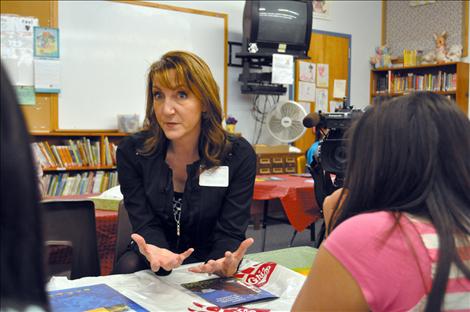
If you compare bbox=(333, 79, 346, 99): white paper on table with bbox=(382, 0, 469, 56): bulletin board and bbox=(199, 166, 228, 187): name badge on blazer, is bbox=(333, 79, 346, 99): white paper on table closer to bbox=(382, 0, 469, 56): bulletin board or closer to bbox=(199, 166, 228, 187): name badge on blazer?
bbox=(382, 0, 469, 56): bulletin board

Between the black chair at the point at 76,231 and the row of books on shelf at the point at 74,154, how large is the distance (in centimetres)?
301

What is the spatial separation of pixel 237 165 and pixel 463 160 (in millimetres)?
1039

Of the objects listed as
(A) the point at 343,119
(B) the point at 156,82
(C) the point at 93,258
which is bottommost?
(C) the point at 93,258

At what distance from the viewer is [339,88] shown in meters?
6.95

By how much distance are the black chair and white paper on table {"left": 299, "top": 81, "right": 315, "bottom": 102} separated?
5.01 m

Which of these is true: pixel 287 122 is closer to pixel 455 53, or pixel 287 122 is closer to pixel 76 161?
pixel 76 161

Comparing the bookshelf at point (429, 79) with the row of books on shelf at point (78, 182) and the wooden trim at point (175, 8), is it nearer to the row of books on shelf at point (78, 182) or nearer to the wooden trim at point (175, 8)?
the wooden trim at point (175, 8)

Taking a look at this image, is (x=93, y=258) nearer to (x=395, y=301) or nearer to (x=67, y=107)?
(x=395, y=301)

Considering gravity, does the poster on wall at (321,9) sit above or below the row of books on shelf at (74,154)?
above

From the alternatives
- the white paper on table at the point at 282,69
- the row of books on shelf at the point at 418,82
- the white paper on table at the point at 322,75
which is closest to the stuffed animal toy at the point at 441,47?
the row of books on shelf at the point at 418,82

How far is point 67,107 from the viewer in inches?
196

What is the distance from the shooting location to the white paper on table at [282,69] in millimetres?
5605

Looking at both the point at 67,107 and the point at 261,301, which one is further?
the point at 67,107

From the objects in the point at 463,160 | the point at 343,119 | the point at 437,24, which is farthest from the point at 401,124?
the point at 437,24
